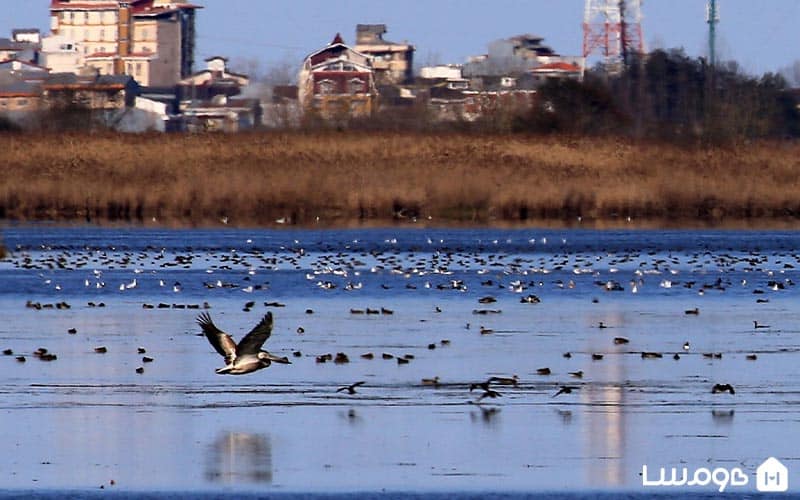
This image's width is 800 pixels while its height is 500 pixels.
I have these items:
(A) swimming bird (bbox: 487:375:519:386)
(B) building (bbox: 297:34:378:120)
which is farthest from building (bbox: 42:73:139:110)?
(A) swimming bird (bbox: 487:375:519:386)

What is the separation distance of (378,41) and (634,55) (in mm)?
70868

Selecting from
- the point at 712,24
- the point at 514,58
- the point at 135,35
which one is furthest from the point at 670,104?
the point at 135,35

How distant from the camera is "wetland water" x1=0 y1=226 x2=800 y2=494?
34.9 ft

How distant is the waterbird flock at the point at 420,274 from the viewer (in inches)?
871

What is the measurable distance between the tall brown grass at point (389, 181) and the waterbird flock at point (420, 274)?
8163 millimetres

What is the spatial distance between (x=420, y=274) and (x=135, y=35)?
118026mm

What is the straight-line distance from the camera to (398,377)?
14.5 meters

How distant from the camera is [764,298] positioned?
22.7 m

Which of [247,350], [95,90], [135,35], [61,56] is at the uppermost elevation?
[135,35]

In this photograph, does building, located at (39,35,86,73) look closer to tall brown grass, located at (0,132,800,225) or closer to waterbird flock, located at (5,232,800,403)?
tall brown grass, located at (0,132,800,225)

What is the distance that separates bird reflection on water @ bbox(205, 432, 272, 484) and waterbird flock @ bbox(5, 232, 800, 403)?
4.60m

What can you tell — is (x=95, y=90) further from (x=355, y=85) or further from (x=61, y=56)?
(x=61, y=56)

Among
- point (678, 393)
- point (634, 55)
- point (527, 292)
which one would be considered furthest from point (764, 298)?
point (634, 55)

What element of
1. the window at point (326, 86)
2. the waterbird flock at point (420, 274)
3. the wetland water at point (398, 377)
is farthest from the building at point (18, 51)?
the wetland water at point (398, 377)
